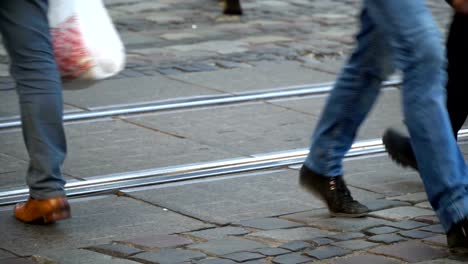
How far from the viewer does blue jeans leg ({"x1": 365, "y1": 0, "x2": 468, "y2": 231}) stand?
4.41 metres

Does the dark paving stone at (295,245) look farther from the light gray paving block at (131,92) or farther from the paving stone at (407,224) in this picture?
the light gray paving block at (131,92)

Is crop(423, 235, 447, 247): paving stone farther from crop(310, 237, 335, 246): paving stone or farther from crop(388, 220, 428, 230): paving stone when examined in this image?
crop(310, 237, 335, 246): paving stone

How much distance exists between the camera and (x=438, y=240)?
4.65 m

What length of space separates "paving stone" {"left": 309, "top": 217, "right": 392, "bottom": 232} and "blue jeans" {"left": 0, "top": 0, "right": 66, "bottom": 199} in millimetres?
1080

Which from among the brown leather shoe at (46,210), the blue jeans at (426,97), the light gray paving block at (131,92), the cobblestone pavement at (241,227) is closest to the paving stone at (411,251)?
Result: the cobblestone pavement at (241,227)

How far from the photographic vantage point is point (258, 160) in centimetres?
598

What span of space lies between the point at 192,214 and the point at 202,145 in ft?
4.18

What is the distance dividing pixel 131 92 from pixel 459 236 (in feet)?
12.0

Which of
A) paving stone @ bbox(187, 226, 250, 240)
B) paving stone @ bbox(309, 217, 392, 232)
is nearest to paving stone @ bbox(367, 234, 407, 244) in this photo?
paving stone @ bbox(309, 217, 392, 232)

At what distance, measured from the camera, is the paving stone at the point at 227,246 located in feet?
14.8

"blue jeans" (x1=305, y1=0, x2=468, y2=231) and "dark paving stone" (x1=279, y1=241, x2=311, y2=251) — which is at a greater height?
"blue jeans" (x1=305, y1=0, x2=468, y2=231)

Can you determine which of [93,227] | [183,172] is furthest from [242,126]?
[93,227]

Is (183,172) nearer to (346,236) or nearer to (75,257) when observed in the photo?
(346,236)

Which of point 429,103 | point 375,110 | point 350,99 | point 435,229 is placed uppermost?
point 429,103
